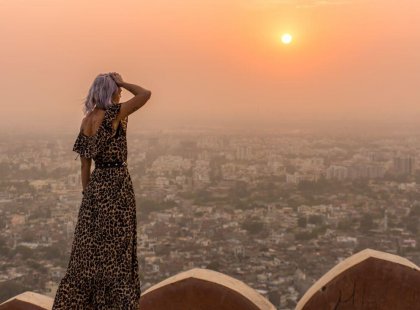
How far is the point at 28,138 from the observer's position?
58.3 feet

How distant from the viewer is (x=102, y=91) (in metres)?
2.61

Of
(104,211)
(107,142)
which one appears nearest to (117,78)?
(107,142)

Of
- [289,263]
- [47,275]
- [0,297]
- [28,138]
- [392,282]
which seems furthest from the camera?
[28,138]

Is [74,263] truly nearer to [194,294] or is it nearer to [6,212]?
[194,294]

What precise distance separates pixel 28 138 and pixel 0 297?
1141cm

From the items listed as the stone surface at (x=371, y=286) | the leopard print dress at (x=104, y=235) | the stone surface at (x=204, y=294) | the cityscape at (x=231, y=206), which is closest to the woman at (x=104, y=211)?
the leopard print dress at (x=104, y=235)

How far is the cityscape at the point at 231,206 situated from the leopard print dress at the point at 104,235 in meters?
2.15

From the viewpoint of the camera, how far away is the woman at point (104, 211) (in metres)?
2.61

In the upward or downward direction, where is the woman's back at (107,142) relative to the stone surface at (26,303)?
upward

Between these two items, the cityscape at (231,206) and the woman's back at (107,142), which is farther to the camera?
the cityscape at (231,206)

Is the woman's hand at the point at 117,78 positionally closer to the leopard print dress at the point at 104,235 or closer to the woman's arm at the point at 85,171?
the leopard print dress at the point at 104,235

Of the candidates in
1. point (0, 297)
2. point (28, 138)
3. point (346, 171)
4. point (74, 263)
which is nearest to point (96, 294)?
point (74, 263)

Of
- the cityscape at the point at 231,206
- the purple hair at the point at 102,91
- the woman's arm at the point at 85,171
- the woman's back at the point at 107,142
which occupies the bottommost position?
the cityscape at the point at 231,206

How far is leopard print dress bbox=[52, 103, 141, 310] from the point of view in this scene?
8.56ft
